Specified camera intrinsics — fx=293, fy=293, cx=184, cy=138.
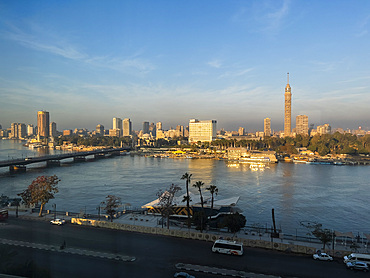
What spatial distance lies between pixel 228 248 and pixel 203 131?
62680mm

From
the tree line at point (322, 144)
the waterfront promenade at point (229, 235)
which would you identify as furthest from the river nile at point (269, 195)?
the tree line at point (322, 144)

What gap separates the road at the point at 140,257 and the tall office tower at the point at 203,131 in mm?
60517

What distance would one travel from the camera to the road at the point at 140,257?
189 inches

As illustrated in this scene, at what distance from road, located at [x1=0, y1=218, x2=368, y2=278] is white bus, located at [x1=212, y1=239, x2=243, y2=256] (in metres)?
0.10

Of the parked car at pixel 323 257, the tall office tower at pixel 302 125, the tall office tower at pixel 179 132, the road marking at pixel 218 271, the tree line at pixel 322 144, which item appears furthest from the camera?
the tall office tower at pixel 179 132

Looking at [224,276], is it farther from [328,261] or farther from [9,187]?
[9,187]

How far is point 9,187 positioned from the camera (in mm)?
15805

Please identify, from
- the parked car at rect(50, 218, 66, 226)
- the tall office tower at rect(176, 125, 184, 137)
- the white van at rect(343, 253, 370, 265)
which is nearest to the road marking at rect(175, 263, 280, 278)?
the white van at rect(343, 253, 370, 265)

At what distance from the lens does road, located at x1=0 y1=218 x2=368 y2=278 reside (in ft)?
15.7

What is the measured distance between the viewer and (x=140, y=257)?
5.39 m

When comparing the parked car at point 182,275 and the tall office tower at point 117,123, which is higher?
the tall office tower at point 117,123

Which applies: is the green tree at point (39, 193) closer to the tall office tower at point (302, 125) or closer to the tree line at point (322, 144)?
the tree line at point (322, 144)

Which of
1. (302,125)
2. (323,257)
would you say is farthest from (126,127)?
(323,257)

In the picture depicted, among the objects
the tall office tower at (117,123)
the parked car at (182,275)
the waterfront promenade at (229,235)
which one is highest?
the tall office tower at (117,123)
